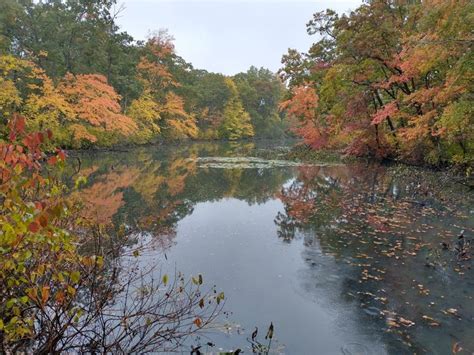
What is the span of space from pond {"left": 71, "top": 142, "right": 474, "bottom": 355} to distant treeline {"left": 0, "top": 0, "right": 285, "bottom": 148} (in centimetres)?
1190

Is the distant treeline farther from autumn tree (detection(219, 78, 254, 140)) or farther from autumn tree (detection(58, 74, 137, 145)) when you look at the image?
autumn tree (detection(219, 78, 254, 140))

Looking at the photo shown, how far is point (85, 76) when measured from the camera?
27.0 metres

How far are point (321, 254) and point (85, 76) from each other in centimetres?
2458

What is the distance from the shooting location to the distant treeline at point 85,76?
24.2 meters

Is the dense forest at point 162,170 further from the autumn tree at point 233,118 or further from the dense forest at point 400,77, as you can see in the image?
the autumn tree at point 233,118

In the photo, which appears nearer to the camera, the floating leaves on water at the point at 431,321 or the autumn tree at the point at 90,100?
the floating leaves on water at the point at 431,321

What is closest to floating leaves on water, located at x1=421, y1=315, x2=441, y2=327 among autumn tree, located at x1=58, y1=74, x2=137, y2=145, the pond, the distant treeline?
the pond

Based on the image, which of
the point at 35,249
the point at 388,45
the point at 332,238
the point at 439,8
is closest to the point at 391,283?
the point at 332,238

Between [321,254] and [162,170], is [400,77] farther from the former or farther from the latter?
[321,254]

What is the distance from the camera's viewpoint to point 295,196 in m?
13.9

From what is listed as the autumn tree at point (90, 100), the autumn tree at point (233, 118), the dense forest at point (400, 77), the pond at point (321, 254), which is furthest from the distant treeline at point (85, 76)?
the dense forest at point (400, 77)

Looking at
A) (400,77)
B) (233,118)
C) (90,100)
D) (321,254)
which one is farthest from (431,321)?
(233,118)

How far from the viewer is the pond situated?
4.77m

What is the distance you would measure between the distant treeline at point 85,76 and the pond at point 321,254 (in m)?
11.9
